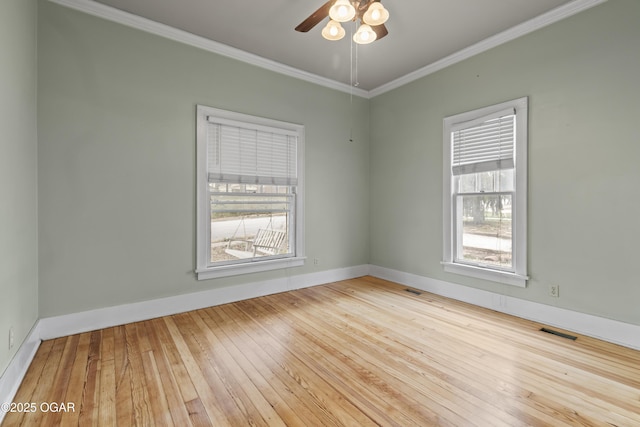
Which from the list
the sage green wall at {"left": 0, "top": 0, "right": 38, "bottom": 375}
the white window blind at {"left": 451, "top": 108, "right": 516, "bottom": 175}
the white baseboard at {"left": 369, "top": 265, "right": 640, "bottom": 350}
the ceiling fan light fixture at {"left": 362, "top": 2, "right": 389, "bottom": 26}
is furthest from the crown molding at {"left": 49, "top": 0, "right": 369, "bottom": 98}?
the white baseboard at {"left": 369, "top": 265, "right": 640, "bottom": 350}

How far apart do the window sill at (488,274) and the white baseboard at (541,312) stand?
0.17 meters

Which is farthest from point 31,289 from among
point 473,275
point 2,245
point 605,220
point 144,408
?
point 605,220

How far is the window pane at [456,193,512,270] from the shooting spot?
3.38m

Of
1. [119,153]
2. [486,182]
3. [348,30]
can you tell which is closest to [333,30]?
[348,30]

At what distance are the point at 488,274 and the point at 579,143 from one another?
158 cm

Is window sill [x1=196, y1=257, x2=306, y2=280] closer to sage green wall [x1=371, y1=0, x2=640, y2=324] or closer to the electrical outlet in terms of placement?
the electrical outlet

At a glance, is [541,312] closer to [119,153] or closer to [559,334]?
[559,334]

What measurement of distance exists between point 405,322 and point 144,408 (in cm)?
232

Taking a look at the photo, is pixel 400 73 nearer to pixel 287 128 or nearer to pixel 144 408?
pixel 287 128

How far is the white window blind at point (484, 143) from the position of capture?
3.31 meters

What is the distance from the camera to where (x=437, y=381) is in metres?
2.09

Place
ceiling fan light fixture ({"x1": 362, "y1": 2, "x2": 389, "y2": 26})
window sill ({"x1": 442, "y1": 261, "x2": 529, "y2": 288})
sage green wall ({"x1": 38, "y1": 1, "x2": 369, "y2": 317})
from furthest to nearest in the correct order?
window sill ({"x1": 442, "y1": 261, "x2": 529, "y2": 288}) → sage green wall ({"x1": 38, "y1": 1, "x2": 369, "y2": 317}) → ceiling fan light fixture ({"x1": 362, "y1": 2, "x2": 389, "y2": 26})

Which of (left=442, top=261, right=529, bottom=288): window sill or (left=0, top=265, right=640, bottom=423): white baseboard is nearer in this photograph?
(left=0, top=265, right=640, bottom=423): white baseboard

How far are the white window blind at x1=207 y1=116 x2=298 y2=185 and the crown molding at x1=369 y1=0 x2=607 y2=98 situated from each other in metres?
1.86
